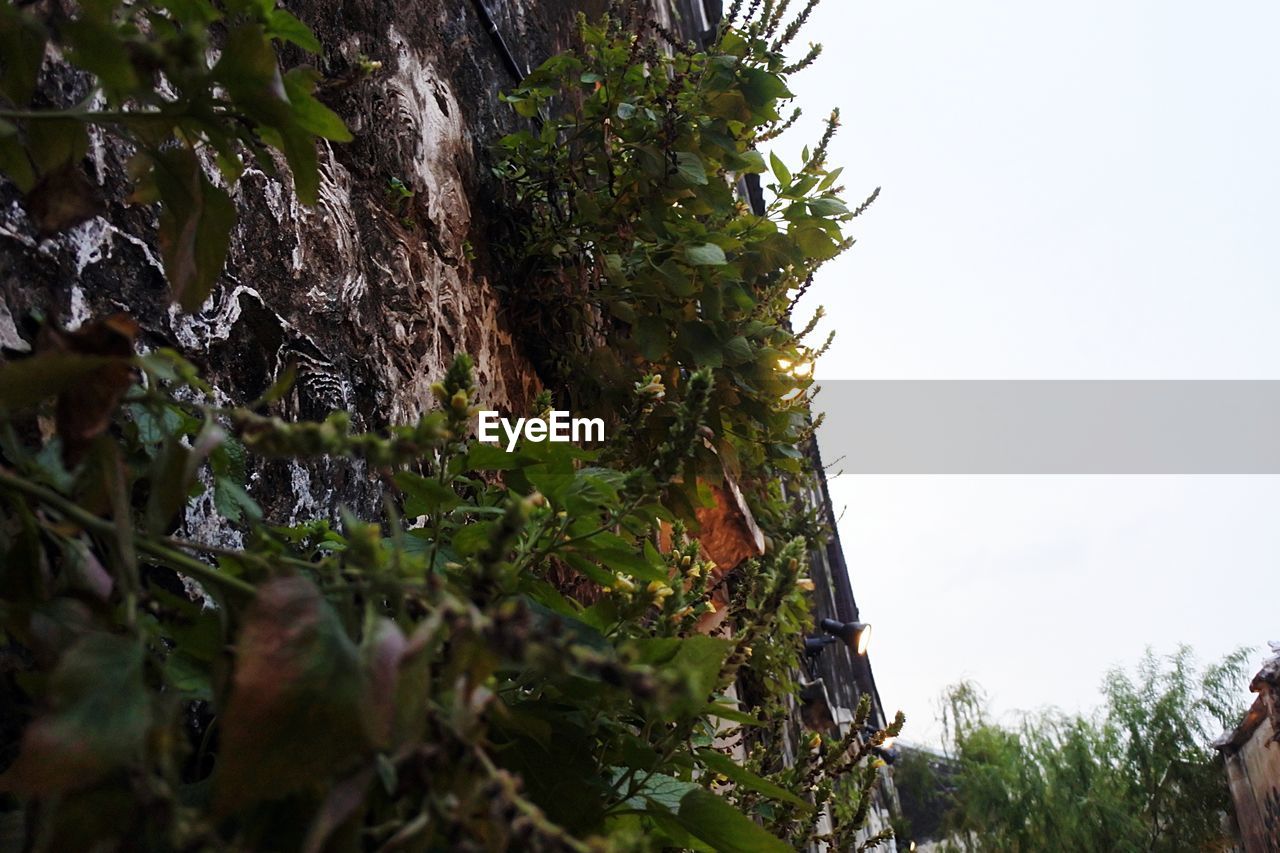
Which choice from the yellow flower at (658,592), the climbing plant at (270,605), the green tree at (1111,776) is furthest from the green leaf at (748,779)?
the green tree at (1111,776)

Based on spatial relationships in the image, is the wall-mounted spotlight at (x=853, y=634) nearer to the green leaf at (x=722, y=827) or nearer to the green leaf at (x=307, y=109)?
the green leaf at (x=722, y=827)

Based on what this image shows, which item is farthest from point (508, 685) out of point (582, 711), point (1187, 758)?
point (1187, 758)

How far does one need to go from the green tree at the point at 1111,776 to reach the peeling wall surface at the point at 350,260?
872 cm

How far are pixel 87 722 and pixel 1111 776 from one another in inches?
418

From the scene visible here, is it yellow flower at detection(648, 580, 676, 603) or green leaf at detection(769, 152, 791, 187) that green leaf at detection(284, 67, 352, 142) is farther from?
green leaf at detection(769, 152, 791, 187)

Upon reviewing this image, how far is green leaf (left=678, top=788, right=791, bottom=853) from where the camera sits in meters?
0.76

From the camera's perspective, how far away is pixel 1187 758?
9.30 metres

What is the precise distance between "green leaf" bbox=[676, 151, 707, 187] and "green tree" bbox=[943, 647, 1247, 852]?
8538 millimetres

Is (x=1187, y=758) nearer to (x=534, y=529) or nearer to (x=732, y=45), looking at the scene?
(x=732, y=45)

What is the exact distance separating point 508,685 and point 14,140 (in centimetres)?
53

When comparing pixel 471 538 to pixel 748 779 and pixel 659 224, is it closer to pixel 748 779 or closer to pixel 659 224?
pixel 748 779

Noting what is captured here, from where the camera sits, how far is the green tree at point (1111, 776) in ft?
28.9

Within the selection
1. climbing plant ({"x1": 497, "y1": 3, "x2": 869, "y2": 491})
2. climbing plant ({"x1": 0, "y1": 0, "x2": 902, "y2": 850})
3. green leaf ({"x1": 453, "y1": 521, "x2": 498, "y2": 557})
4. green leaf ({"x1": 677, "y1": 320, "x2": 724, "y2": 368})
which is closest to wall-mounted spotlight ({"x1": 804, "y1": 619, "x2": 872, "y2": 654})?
climbing plant ({"x1": 497, "y1": 3, "x2": 869, "y2": 491})

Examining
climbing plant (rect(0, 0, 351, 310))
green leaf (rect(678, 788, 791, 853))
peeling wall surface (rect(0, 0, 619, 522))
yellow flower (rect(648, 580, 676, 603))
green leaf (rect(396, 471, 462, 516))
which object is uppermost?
peeling wall surface (rect(0, 0, 619, 522))
